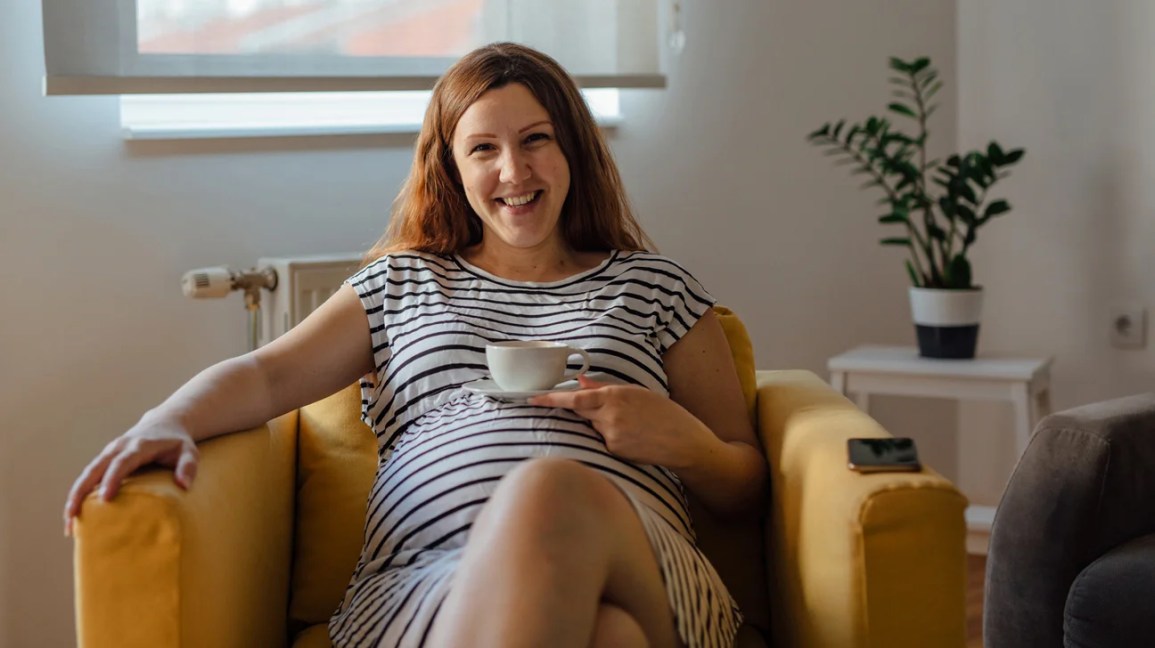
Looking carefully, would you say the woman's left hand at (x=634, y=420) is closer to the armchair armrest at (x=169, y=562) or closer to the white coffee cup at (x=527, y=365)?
the white coffee cup at (x=527, y=365)

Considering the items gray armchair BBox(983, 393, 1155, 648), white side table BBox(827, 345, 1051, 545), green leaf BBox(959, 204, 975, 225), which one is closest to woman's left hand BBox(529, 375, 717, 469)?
gray armchair BBox(983, 393, 1155, 648)

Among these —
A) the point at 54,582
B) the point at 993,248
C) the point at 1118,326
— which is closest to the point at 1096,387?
the point at 1118,326

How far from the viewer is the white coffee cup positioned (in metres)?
1.40

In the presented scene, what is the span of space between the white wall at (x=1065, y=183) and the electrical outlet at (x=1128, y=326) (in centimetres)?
2

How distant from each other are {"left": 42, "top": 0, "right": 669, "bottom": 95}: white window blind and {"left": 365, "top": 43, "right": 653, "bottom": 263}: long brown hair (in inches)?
25.7

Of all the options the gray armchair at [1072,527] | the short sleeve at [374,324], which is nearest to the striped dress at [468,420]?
the short sleeve at [374,324]

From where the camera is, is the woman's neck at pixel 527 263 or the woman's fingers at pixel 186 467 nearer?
the woman's fingers at pixel 186 467

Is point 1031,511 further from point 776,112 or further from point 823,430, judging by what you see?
point 776,112

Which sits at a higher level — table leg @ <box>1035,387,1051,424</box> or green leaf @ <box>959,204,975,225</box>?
green leaf @ <box>959,204,975,225</box>

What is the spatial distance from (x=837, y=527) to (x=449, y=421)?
1.52ft

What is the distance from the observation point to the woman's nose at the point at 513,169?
62.7 inches

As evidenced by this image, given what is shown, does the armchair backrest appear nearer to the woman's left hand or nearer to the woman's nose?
the woman's left hand

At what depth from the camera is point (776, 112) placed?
3.09 m

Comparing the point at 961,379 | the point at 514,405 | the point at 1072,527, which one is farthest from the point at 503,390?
the point at 961,379
